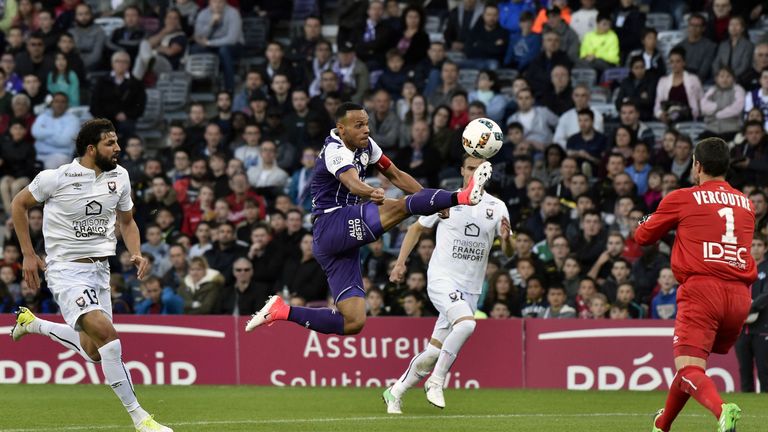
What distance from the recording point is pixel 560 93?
21828 mm

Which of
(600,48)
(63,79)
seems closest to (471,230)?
(600,48)

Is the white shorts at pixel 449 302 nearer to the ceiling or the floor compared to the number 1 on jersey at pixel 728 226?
nearer to the floor

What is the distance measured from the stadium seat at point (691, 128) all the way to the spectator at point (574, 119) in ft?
3.90

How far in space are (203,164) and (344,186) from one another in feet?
32.8

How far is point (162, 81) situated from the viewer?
24828mm

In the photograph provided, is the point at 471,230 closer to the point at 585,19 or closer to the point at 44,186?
the point at 44,186

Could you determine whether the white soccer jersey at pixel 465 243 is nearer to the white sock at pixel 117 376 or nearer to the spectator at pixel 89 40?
the white sock at pixel 117 376

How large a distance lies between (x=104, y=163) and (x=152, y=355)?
7256 mm

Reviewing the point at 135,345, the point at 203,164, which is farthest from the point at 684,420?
the point at 203,164

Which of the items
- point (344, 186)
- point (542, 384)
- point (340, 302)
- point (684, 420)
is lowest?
point (542, 384)

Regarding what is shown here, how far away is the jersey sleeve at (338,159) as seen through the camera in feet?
40.1

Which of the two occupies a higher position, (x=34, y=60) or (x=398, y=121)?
(x=34, y=60)

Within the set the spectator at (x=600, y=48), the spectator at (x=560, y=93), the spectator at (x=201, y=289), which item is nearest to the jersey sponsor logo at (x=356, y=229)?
the spectator at (x=201, y=289)

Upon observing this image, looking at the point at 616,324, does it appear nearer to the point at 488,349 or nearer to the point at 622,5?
the point at 488,349
